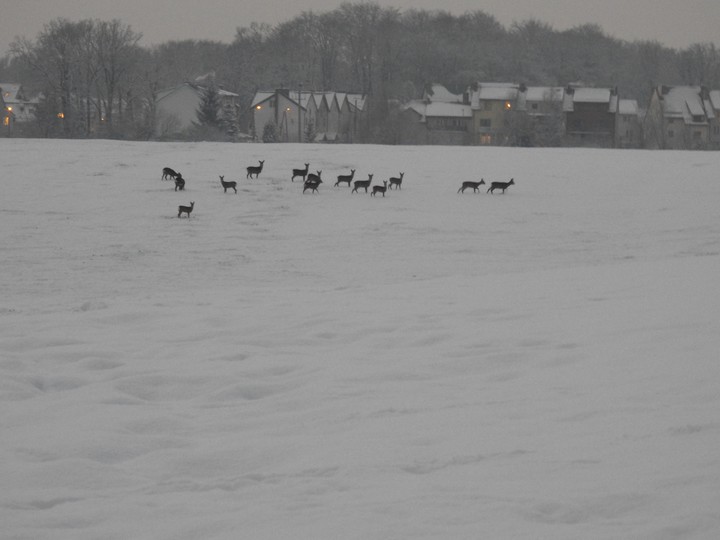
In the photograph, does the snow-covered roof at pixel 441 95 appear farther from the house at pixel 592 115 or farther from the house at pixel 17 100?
the house at pixel 17 100

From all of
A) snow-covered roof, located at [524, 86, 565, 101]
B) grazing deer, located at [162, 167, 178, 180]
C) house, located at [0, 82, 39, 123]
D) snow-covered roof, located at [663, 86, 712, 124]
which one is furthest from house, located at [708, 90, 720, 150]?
grazing deer, located at [162, 167, 178, 180]

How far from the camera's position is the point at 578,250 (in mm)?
20125

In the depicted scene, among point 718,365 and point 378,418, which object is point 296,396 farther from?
point 718,365

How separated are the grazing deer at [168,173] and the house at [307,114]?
49814 millimetres

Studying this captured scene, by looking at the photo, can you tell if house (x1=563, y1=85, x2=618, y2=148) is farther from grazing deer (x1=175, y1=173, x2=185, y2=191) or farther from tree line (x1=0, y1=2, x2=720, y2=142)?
grazing deer (x1=175, y1=173, x2=185, y2=191)

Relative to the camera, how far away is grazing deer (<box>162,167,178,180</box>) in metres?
28.3

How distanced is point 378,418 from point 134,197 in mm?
21476

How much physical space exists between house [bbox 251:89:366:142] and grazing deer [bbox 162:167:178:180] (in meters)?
49.8

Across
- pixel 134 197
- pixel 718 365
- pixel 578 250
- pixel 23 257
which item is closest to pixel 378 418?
pixel 718 365

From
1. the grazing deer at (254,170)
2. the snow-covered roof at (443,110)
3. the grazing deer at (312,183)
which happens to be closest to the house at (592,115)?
the snow-covered roof at (443,110)

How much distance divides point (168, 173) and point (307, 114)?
6982cm

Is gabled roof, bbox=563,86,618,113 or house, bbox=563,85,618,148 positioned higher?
gabled roof, bbox=563,86,618,113

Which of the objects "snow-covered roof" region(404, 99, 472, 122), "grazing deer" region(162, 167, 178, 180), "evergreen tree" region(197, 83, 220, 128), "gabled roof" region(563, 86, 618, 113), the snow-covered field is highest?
"gabled roof" region(563, 86, 618, 113)

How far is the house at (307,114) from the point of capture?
3526 inches
